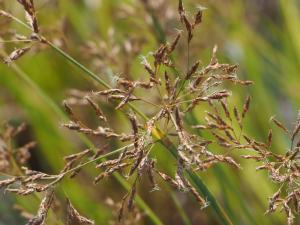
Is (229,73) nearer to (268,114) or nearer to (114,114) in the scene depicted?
(268,114)

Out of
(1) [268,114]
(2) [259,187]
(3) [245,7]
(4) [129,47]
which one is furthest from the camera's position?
(3) [245,7]

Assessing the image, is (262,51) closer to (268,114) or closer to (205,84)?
(268,114)

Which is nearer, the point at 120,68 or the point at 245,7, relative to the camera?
the point at 120,68

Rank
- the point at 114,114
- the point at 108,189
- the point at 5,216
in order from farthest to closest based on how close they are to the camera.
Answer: the point at 114,114, the point at 108,189, the point at 5,216

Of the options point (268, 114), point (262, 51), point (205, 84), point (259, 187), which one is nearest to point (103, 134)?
point (205, 84)

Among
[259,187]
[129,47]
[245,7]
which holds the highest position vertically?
[245,7]

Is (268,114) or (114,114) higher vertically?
(114,114)

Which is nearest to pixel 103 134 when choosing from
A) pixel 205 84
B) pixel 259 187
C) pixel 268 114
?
pixel 205 84
